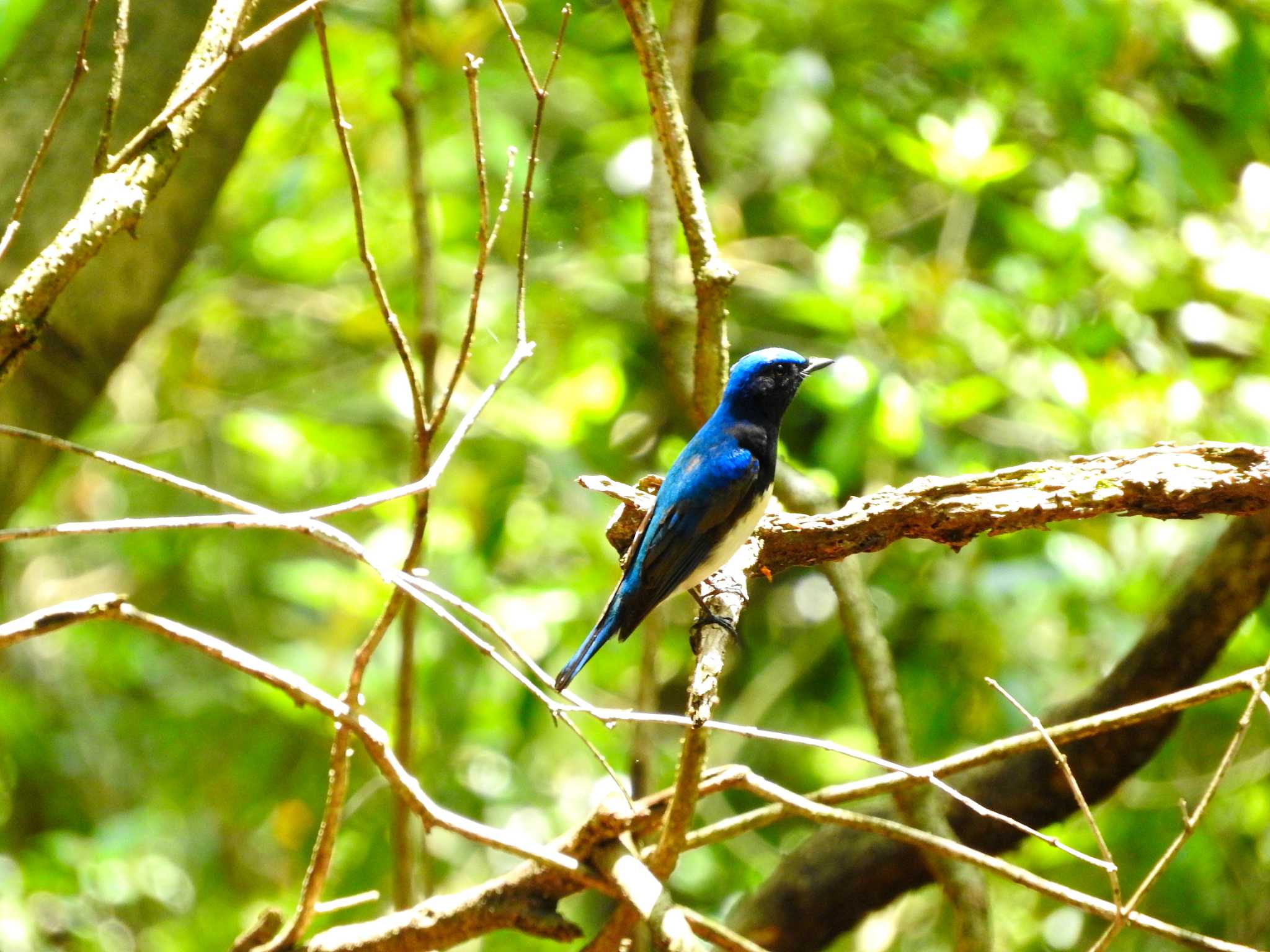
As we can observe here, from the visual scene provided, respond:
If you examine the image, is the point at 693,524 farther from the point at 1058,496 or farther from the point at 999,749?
the point at 1058,496

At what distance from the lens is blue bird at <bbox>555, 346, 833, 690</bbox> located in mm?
3619

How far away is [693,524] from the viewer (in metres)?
3.61

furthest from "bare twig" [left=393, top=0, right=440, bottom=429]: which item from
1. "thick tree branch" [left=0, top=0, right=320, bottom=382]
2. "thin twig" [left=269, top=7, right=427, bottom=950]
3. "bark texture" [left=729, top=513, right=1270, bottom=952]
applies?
"bark texture" [left=729, top=513, right=1270, bottom=952]

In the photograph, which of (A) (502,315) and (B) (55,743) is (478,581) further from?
(B) (55,743)

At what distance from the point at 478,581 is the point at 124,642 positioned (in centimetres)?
306

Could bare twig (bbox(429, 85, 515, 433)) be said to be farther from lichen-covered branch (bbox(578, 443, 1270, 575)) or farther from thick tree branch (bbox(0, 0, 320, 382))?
lichen-covered branch (bbox(578, 443, 1270, 575))

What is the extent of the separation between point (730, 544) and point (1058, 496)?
1.09 m

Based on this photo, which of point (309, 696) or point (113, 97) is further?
point (309, 696)


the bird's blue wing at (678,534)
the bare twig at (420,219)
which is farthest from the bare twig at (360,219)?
the bare twig at (420,219)

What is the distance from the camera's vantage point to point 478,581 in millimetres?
5637

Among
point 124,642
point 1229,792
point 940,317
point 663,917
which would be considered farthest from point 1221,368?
point 124,642

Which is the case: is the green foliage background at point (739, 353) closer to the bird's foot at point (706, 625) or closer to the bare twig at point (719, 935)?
the bird's foot at point (706, 625)

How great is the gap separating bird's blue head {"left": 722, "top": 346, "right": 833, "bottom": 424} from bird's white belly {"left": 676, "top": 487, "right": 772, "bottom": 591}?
739 mm

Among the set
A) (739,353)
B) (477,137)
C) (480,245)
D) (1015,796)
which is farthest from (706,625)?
(739,353)
